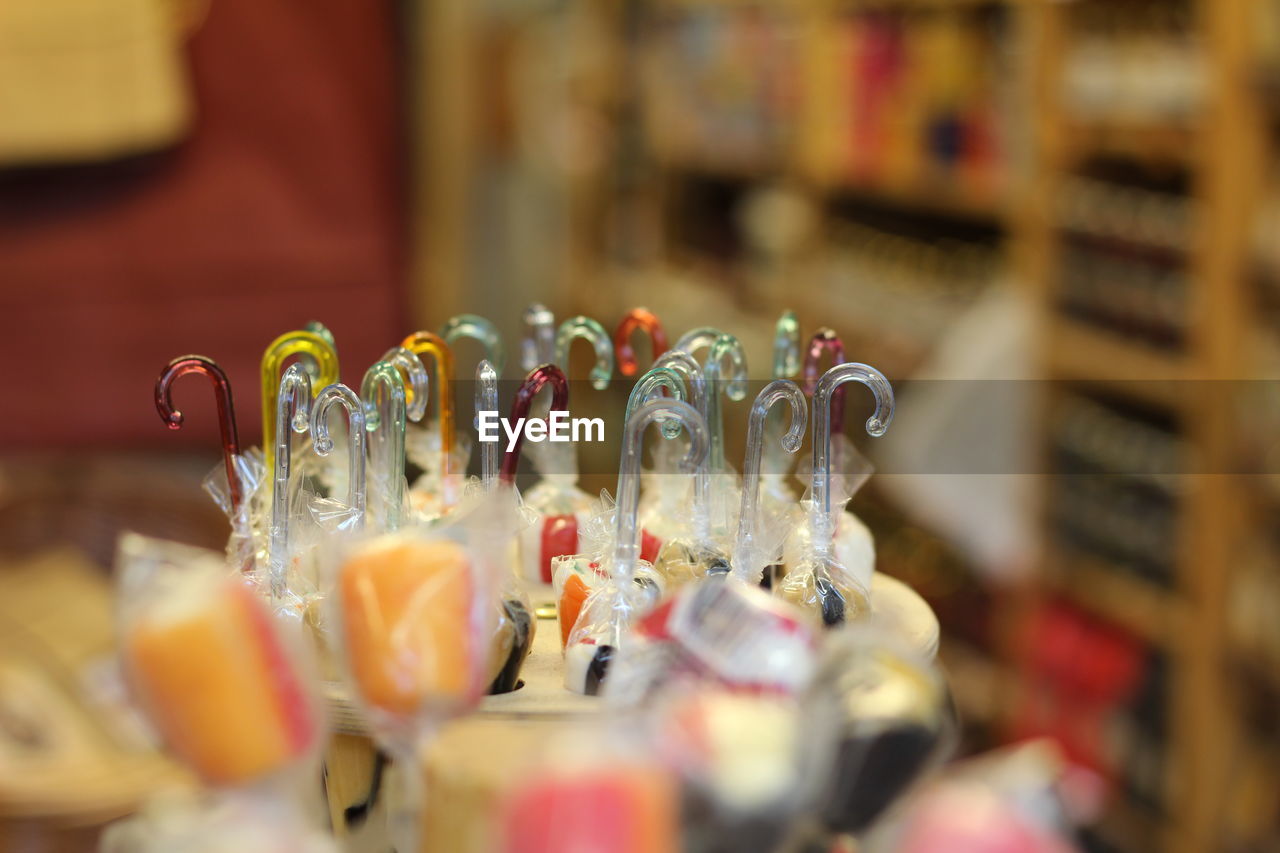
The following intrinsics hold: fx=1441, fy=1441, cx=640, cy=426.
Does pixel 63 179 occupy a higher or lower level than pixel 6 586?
higher

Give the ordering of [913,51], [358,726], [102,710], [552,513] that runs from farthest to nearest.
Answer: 1. [913,51]
2. [102,710]
3. [552,513]
4. [358,726]

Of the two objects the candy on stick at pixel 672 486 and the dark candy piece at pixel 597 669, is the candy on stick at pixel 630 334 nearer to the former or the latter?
the candy on stick at pixel 672 486

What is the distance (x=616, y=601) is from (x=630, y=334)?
232mm

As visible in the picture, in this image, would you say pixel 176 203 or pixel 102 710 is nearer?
pixel 102 710

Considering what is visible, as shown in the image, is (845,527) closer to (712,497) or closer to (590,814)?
(712,497)

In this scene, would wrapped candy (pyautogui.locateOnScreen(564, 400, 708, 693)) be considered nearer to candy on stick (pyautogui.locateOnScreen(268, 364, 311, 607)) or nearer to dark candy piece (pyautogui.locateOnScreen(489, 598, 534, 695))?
dark candy piece (pyautogui.locateOnScreen(489, 598, 534, 695))

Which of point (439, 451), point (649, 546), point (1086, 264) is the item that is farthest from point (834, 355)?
point (1086, 264)

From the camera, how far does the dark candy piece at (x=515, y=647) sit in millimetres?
729

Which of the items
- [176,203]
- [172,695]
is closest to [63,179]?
[176,203]

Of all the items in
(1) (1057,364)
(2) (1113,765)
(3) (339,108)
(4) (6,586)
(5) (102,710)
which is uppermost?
(3) (339,108)

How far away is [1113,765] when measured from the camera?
7.77 ft

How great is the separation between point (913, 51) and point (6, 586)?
184cm

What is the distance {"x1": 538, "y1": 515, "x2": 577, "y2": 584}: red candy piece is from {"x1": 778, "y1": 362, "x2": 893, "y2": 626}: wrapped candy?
0.17 meters

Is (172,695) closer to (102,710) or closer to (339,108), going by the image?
(102,710)
